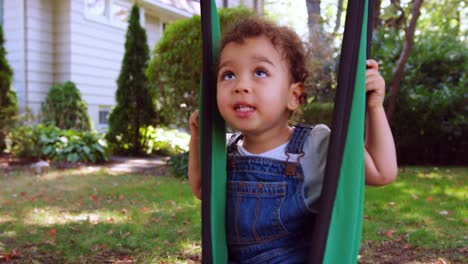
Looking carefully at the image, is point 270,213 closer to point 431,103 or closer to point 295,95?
point 295,95

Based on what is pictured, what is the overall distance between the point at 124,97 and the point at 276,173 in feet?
25.1

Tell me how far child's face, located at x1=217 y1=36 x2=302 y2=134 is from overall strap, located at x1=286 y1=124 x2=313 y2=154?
0.10m

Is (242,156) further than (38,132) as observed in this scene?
No

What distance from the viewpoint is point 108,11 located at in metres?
11.3

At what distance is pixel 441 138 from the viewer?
792 centimetres

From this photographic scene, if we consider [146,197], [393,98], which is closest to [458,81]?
[393,98]

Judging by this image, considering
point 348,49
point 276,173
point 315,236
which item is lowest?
point 315,236

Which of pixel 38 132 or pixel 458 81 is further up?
pixel 458 81

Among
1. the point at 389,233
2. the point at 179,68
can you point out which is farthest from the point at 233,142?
the point at 179,68

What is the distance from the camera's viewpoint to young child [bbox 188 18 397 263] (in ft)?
4.91

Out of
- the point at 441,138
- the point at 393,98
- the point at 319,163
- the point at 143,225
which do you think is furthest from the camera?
the point at 441,138

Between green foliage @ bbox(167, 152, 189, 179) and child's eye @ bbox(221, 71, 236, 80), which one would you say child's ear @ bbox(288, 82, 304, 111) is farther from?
green foliage @ bbox(167, 152, 189, 179)

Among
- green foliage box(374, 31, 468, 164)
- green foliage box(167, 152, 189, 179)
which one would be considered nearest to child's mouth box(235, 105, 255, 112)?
green foliage box(167, 152, 189, 179)

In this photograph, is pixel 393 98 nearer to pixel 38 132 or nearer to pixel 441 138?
pixel 441 138
